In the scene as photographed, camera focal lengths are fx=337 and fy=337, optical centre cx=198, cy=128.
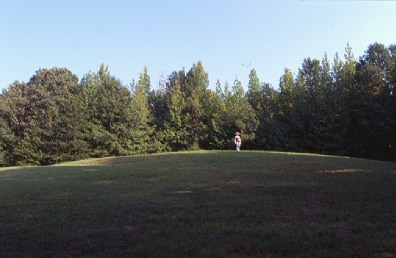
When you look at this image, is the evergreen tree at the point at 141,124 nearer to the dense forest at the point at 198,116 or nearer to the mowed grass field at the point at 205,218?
the dense forest at the point at 198,116

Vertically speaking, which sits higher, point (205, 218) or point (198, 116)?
point (198, 116)

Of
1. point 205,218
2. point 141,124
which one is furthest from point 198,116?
point 205,218

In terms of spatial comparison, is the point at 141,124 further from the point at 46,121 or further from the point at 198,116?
the point at 46,121

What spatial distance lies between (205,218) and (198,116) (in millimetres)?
42810

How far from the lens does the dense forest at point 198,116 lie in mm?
41156

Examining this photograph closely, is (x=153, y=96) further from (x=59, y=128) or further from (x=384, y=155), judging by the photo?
(x=384, y=155)

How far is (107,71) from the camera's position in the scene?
55031 mm

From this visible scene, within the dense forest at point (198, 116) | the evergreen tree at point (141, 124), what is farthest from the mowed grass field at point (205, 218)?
the evergreen tree at point (141, 124)

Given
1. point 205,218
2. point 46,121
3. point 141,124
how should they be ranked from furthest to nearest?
point 141,124 → point 46,121 → point 205,218

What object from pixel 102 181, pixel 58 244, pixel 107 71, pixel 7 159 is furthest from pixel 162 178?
pixel 107 71

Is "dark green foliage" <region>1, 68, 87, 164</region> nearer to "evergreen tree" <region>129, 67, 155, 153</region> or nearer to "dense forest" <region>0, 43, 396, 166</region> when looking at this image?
"dense forest" <region>0, 43, 396, 166</region>

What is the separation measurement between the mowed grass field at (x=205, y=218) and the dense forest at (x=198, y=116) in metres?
30.7

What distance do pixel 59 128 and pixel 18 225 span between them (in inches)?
1570

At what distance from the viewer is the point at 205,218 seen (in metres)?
7.20
